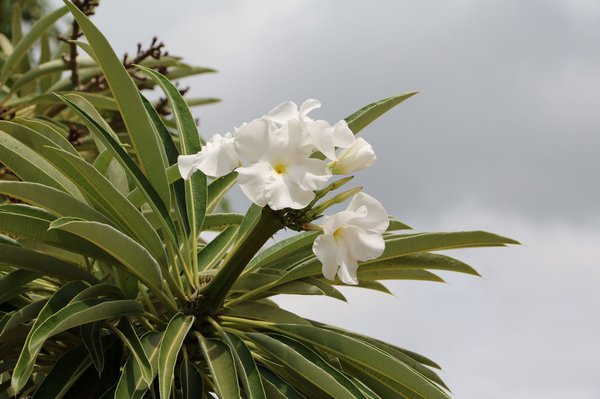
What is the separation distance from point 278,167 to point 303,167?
0.04 metres

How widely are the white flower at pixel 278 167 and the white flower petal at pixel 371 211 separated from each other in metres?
0.09

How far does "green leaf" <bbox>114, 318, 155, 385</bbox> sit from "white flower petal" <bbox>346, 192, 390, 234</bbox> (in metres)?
0.42

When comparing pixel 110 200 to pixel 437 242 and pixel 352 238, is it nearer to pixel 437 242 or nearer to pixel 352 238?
pixel 352 238

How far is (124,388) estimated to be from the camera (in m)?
1.60

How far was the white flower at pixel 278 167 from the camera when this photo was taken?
5.06 feet

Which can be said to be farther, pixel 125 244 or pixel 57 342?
pixel 57 342

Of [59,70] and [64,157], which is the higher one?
[59,70]

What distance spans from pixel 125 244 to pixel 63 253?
31 centimetres

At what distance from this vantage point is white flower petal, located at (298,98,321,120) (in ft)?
5.37

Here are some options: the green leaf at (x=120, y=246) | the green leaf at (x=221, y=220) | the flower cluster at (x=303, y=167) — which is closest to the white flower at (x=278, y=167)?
the flower cluster at (x=303, y=167)

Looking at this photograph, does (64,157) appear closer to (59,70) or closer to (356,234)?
(356,234)

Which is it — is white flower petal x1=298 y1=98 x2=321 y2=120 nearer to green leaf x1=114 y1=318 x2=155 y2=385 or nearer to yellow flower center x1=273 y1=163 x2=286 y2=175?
yellow flower center x1=273 y1=163 x2=286 y2=175

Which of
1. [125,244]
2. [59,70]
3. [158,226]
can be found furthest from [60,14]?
[125,244]

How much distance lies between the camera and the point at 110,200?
1752 millimetres
